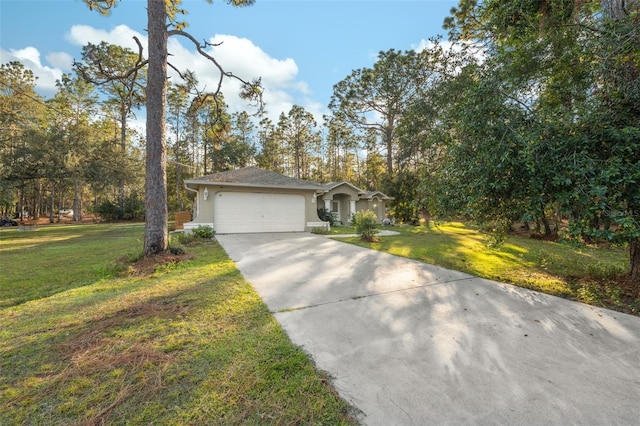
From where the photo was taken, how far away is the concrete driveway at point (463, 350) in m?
1.68

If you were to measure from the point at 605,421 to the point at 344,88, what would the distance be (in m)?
26.0

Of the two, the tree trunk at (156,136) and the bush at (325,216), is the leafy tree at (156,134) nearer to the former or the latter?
the tree trunk at (156,136)

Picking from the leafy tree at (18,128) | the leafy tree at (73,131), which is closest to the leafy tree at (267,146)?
the leafy tree at (73,131)

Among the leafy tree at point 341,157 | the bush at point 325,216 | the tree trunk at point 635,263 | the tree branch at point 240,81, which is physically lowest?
the tree trunk at point 635,263

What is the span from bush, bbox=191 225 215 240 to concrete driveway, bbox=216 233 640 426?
672 cm

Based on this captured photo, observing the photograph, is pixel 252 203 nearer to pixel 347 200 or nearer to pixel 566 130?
pixel 347 200

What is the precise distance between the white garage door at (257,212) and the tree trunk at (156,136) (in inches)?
215

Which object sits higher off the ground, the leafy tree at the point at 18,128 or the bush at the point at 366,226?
the leafy tree at the point at 18,128

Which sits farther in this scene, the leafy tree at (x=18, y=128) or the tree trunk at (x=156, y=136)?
the leafy tree at (x=18, y=128)

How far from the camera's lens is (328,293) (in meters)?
3.95

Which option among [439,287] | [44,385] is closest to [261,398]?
[44,385]

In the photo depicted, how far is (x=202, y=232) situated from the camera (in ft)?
33.7

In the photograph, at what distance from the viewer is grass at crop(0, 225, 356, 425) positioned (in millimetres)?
1653

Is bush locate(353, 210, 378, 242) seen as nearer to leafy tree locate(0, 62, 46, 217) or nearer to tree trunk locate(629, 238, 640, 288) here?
tree trunk locate(629, 238, 640, 288)
